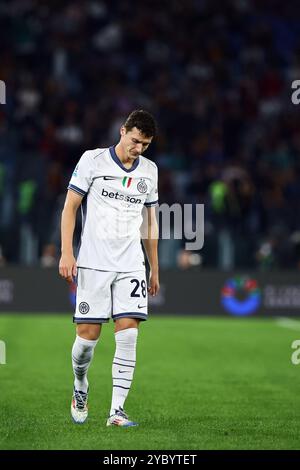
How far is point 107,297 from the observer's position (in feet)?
27.9

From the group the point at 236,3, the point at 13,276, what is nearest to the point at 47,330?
the point at 13,276

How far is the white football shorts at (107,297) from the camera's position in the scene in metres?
8.45

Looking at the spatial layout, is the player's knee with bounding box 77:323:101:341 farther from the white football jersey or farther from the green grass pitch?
the green grass pitch

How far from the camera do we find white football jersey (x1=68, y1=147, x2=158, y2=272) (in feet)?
28.1

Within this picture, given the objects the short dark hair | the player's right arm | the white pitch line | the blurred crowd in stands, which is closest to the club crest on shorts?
the player's right arm

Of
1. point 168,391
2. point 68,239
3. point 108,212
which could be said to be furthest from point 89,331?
point 168,391

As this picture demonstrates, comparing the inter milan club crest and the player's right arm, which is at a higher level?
the inter milan club crest

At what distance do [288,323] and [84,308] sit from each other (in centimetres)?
1320

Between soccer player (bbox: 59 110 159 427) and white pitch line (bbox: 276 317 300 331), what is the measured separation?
37.4ft

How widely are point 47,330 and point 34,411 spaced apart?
950 centimetres

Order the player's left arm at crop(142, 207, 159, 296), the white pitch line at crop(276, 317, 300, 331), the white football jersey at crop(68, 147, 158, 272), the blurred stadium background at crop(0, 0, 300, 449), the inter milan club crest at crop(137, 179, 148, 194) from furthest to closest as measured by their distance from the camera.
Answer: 1. the white pitch line at crop(276, 317, 300, 331)
2. the blurred stadium background at crop(0, 0, 300, 449)
3. the player's left arm at crop(142, 207, 159, 296)
4. the inter milan club crest at crop(137, 179, 148, 194)
5. the white football jersey at crop(68, 147, 158, 272)

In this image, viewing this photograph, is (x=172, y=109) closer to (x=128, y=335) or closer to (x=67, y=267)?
(x=128, y=335)

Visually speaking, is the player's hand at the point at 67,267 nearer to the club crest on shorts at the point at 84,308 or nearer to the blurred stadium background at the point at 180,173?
the club crest on shorts at the point at 84,308

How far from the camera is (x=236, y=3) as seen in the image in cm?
3030
